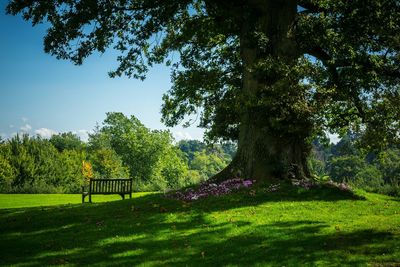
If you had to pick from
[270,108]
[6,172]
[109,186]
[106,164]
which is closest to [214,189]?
[270,108]

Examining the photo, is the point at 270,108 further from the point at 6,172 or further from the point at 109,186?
the point at 6,172

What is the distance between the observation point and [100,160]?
66.9 m

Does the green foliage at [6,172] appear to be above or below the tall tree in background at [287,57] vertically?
below

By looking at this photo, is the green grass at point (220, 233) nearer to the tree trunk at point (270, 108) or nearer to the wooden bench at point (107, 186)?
the tree trunk at point (270, 108)

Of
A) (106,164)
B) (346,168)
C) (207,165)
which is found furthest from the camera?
(207,165)

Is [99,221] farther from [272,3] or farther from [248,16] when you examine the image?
[272,3]

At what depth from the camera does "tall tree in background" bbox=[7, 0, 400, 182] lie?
47.8 feet

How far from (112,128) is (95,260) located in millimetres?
79657

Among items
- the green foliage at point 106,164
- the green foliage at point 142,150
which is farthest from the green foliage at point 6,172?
the green foliage at point 142,150

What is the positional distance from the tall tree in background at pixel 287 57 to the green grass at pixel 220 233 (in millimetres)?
2807

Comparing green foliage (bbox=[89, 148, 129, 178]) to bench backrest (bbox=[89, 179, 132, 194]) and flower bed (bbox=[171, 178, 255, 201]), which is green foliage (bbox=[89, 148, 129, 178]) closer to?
bench backrest (bbox=[89, 179, 132, 194])

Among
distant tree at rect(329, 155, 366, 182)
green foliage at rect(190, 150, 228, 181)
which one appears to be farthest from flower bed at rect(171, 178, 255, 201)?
green foliage at rect(190, 150, 228, 181)

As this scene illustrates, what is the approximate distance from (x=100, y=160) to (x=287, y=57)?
5556 cm

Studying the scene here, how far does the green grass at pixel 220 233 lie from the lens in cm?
734
